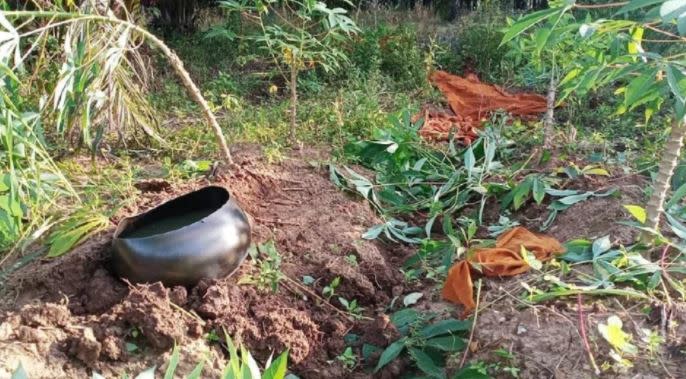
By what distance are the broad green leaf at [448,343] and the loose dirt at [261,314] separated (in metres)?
0.05

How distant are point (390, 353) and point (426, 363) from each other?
119 mm

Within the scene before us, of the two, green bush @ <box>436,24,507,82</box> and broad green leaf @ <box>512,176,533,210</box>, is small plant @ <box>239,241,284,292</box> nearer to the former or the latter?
broad green leaf @ <box>512,176,533,210</box>

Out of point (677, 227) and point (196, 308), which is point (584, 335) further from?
point (196, 308)

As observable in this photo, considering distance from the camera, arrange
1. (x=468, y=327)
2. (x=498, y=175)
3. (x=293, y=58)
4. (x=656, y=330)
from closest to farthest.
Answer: (x=656, y=330)
(x=468, y=327)
(x=498, y=175)
(x=293, y=58)

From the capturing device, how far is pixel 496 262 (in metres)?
2.47

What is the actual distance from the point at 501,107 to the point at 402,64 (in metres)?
1.15

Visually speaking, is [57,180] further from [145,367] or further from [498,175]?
[498,175]

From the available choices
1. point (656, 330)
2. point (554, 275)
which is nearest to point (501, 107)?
point (554, 275)

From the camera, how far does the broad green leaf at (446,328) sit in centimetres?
222

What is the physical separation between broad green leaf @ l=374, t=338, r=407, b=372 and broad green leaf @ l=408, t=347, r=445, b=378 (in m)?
0.03

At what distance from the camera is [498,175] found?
3.35 m

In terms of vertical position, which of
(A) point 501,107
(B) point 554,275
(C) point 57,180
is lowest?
(A) point 501,107

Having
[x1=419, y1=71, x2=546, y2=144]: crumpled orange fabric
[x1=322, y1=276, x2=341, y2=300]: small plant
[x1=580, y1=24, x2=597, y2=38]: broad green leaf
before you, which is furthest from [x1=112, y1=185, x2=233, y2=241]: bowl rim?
[x1=419, y1=71, x2=546, y2=144]: crumpled orange fabric

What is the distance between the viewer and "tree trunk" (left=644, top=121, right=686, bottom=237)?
2.16 meters
